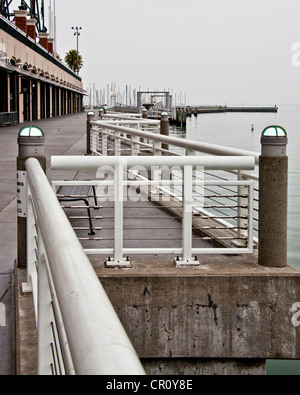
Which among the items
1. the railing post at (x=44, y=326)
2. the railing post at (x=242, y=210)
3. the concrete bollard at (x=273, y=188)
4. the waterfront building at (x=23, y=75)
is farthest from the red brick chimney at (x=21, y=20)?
the railing post at (x=44, y=326)

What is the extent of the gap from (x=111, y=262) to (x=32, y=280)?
3.36 feet

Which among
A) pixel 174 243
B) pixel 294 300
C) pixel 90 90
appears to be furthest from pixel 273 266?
pixel 90 90

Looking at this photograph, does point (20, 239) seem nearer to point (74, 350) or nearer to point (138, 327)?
point (138, 327)

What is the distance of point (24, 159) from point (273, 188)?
2371 millimetres

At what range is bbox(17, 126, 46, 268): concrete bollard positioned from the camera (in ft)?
19.6

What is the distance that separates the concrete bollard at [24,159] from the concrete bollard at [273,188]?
2.08 meters

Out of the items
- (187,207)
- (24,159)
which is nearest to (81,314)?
(187,207)

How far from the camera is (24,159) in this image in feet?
19.8

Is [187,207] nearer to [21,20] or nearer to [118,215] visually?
[118,215]

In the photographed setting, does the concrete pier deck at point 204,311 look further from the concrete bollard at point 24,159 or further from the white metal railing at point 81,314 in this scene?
the white metal railing at point 81,314

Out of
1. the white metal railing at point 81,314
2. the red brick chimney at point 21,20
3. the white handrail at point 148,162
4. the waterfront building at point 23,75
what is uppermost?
the red brick chimney at point 21,20

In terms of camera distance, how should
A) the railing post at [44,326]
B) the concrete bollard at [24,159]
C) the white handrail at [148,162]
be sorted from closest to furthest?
1. the railing post at [44,326]
2. the white handrail at [148,162]
3. the concrete bollard at [24,159]

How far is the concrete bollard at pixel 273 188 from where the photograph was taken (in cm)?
559

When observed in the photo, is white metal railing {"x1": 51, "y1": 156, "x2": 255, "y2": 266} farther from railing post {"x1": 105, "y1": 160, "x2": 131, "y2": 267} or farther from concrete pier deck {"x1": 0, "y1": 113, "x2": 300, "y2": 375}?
concrete pier deck {"x1": 0, "y1": 113, "x2": 300, "y2": 375}
